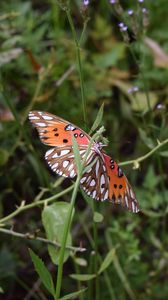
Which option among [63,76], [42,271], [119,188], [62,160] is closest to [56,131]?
[62,160]

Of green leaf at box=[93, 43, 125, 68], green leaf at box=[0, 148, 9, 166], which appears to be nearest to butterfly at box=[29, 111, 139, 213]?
green leaf at box=[0, 148, 9, 166]

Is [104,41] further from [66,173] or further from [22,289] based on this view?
[66,173]

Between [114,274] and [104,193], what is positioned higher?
[104,193]

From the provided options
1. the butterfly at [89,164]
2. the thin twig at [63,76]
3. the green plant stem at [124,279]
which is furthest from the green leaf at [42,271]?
the thin twig at [63,76]

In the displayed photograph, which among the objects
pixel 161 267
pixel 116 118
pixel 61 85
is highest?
pixel 61 85

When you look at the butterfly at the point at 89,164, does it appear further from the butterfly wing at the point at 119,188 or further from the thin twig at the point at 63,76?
the thin twig at the point at 63,76

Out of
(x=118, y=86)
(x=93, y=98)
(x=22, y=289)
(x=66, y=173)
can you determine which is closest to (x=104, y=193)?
(x=66, y=173)

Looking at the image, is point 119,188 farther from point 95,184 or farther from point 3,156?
point 3,156
